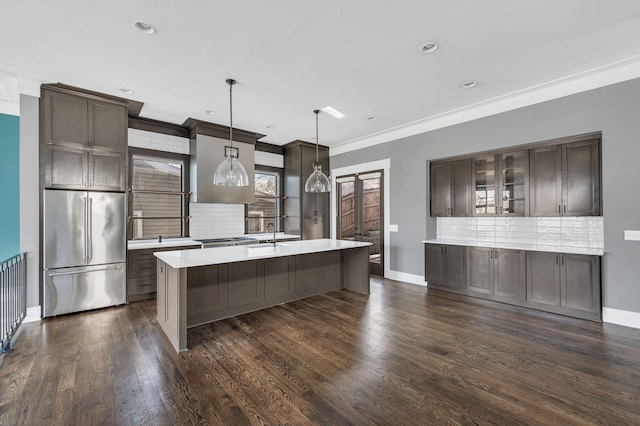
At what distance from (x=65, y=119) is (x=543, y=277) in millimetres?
6650

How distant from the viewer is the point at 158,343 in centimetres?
299

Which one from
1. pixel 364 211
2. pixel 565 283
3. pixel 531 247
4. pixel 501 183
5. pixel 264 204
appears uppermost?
pixel 501 183

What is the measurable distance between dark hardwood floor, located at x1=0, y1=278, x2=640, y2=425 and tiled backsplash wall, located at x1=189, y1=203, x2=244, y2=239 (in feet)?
6.83

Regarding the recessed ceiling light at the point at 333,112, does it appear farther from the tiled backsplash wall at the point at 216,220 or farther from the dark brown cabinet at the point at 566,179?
the dark brown cabinet at the point at 566,179

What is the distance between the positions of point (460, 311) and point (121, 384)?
3820mm

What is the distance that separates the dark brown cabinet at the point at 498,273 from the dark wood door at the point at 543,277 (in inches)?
→ 3.2

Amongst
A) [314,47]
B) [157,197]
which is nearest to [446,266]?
[314,47]

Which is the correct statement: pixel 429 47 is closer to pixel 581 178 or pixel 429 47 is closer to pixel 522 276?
pixel 581 178

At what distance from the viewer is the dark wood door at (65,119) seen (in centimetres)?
373

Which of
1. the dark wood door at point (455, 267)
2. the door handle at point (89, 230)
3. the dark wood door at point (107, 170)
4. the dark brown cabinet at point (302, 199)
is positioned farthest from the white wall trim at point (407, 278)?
the door handle at point (89, 230)

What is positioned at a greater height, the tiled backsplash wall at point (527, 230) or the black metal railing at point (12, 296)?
the tiled backsplash wall at point (527, 230)

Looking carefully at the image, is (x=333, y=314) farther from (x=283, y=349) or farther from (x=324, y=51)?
(x=324, y=51)

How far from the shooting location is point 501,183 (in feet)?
14.7

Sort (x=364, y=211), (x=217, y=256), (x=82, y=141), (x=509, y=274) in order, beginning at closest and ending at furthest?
(x=217, y=256), (x=82, y=141), (x=509, y=274), (x=364, y=211)
